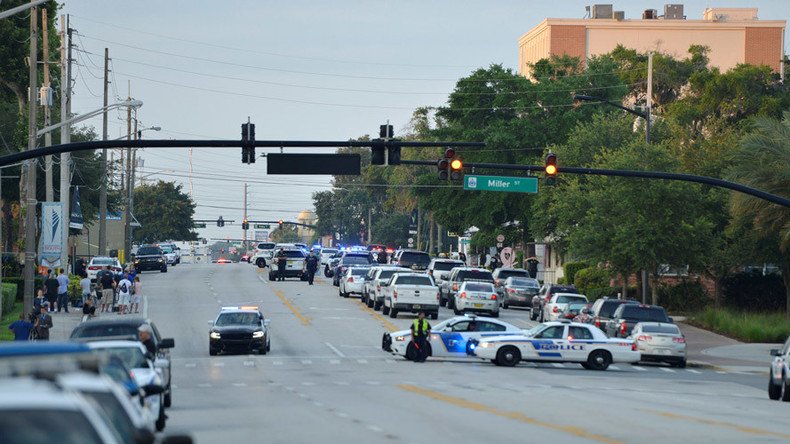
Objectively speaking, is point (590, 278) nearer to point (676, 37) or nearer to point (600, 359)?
point (600, 359)

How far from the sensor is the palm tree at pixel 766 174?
4747cm

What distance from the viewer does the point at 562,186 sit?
69.2 meters

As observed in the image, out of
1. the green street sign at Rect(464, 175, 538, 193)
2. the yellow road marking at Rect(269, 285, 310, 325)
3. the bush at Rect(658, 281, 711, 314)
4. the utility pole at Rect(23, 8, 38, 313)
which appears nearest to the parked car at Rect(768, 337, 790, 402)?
the green street sign at Rect(464, 175, 538, 193)

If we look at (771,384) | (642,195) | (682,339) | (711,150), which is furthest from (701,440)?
(711,150)

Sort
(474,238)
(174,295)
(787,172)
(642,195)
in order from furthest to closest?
(474,238) → (174,295) → (642,195) → (787,172)

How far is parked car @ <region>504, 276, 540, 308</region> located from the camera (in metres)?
63.0

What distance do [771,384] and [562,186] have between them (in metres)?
40.1

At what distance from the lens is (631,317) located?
42.7 m

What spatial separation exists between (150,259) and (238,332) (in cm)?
4598

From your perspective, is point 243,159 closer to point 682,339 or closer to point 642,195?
point 682,339

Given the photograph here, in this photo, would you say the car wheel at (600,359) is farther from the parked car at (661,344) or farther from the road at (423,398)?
the parked car at (661,344)

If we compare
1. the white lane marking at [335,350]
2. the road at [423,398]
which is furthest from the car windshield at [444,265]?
the white lane marking at [335,350]

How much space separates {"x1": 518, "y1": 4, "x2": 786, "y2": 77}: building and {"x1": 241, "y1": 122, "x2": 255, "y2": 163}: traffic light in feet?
367

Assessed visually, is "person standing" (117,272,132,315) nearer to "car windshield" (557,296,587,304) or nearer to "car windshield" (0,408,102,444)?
"car windshield" (557,296,587,304)
